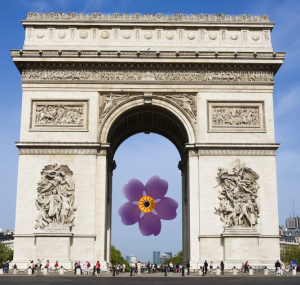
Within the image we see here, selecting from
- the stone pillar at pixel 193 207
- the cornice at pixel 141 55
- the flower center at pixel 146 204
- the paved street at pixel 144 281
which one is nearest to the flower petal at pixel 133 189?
the flower center at pixel 146 204

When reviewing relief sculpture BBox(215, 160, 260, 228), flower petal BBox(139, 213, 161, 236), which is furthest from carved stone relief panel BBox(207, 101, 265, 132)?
flower petal BBox(139, 213, 161, 236)

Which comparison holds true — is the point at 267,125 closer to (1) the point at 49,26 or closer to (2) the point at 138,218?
(2) the point at 138,218

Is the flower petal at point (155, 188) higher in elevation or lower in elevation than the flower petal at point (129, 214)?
higher

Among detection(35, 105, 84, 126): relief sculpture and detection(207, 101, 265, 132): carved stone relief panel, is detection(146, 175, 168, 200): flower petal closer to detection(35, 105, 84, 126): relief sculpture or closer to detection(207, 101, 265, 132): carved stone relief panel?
detection(207, 101, 265, 132): carved stone relief panel

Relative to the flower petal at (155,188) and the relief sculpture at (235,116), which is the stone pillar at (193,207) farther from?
the flower petal at (155,188)

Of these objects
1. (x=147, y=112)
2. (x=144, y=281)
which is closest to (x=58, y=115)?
(x=147, y=112)

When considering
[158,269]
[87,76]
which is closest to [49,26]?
[87,76]
